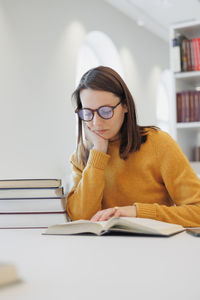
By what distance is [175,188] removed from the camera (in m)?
1.35

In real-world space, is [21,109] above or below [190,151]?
above

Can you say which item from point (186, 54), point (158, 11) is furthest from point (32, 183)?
point (158, 11)

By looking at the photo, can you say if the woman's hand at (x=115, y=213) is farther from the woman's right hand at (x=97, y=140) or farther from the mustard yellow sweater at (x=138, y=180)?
the woman's right hand at (x=97, y=140)

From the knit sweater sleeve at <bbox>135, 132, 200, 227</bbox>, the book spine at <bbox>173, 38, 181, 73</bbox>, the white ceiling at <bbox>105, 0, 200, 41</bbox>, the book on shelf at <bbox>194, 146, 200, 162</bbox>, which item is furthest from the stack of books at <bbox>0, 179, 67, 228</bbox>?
the white ceiling at <bbox>105, 0, 200, 41</bbox>

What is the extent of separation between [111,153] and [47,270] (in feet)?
2.92

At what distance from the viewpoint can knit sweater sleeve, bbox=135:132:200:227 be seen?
1209mm

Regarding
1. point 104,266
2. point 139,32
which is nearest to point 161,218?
point 104,266

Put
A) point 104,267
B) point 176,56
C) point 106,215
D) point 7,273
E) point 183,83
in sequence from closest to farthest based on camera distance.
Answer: point 7,273
point 104,267
point 106,215
point 176,56
point 183,83

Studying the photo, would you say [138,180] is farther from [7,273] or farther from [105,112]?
[7,273]

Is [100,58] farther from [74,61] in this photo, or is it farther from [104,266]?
→ [104,266]

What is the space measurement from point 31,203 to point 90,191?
0.24m

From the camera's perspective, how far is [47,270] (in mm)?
643

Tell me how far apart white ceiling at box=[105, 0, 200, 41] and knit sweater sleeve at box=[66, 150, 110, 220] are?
3449 millimetres

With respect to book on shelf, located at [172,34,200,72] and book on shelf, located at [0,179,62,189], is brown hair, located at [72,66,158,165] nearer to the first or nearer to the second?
book on shelf, located at [0,179,62,189]
